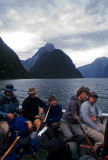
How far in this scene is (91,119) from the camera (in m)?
4.93

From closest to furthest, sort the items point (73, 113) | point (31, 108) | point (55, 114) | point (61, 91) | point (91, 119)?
point (73, 113) → point (91, 119) → point (55, 114) → point (31, 108) → point (61, 91)

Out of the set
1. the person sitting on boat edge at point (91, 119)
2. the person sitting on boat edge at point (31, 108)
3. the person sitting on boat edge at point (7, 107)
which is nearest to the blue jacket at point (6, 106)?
the person sitting on boat edge at point (7, 107)

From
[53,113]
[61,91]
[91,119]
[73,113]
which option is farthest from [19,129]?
[61,91]

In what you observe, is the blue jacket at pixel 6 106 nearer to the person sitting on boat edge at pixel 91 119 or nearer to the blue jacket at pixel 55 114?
the blue jacket at pixel 55 114

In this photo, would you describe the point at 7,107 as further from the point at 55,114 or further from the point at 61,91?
the point at 61,91

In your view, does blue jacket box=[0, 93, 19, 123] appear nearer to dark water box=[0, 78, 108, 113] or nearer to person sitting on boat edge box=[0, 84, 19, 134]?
person sitting on boat edge box=[0, 84, 19, 134]

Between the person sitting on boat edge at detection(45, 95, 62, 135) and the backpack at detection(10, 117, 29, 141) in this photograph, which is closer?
the backpack at detection(10, 117, 29, 141)

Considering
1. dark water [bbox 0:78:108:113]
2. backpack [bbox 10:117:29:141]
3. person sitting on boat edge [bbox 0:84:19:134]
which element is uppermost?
person sitting on boat edge [bbox 0:84:19:134]

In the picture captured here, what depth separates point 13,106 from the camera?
16.9 ft

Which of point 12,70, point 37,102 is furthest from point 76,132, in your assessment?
point 12,70

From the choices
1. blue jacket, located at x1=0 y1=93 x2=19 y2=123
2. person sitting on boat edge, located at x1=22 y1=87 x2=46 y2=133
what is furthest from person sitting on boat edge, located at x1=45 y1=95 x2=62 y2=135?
blue jacket, located at x1=0 y1=93 x2=19 y2=123

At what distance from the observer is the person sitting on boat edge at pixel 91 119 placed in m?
4.43

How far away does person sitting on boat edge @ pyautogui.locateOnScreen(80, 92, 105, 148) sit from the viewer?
14.5ft

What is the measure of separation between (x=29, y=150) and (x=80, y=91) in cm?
252
